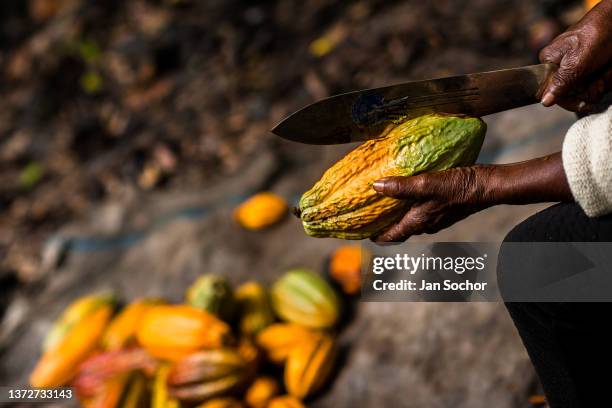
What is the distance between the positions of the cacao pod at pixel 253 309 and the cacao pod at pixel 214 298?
0.08 meters

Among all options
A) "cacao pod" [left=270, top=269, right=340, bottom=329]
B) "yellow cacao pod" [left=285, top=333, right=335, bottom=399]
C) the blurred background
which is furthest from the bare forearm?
"cacao pod" [left=270, top=269, right=340, bottom=329]

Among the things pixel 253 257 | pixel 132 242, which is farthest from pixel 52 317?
pixel 253 257

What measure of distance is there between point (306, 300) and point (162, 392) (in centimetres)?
82

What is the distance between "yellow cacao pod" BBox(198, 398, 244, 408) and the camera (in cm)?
245

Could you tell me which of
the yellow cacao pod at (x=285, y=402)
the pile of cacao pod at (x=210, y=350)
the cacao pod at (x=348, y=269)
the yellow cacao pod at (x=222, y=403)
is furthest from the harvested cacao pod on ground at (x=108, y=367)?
the cacao pod at (x=348, y=269)

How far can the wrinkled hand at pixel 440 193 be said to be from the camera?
1.35 meters

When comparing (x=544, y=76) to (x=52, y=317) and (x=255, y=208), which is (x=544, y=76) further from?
(x=52, y=317)

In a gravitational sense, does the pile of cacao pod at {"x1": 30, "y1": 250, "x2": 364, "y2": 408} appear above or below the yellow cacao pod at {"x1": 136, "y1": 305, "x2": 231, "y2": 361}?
below

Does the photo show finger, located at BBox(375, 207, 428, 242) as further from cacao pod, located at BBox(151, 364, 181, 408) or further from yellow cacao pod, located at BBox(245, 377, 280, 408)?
cacao pod, located at BBox(151, 364, 181, 408)

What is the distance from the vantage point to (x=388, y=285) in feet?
8.95

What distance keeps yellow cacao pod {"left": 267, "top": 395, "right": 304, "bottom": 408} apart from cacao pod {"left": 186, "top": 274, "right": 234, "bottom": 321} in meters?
0.52

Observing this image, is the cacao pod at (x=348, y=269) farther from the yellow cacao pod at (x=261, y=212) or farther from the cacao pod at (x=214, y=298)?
the yellow cacao pod at (x=261, y=212)

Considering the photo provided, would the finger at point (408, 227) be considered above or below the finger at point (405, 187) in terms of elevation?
below

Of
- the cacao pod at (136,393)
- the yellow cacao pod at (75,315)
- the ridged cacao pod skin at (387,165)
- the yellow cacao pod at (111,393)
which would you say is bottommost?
the yellow cacao pod at (75,315)
